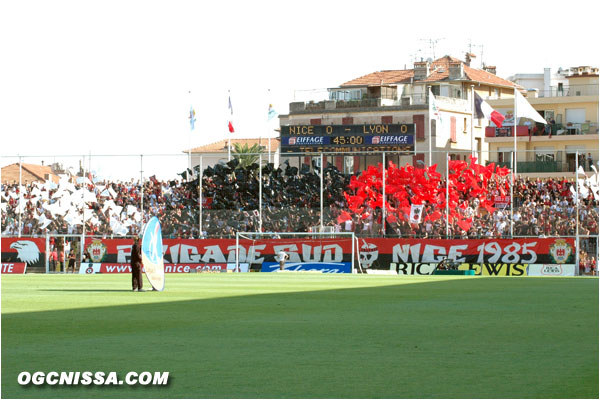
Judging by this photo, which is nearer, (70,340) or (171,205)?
(70,340)

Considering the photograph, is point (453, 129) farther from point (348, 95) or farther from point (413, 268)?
point (413, 268)

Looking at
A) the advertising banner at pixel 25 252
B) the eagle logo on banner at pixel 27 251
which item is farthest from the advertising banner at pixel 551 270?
the eagle logo on banner at pixel 27 251

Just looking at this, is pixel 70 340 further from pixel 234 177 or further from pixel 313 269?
pixel 234 177

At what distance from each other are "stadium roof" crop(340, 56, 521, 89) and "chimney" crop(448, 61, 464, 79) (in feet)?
1.96

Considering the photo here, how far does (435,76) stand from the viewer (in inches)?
4163

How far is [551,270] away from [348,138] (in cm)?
2345

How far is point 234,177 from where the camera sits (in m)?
57.0

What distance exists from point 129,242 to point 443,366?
136 ft

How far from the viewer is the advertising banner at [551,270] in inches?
1891

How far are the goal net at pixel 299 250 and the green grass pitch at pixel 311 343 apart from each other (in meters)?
22.5

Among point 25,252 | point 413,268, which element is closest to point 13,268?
point 25,252

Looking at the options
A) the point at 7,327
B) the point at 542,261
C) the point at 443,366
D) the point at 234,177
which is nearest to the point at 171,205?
the point at 234,177

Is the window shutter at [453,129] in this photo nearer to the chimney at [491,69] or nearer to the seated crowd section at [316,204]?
the chimney at [491,69]
